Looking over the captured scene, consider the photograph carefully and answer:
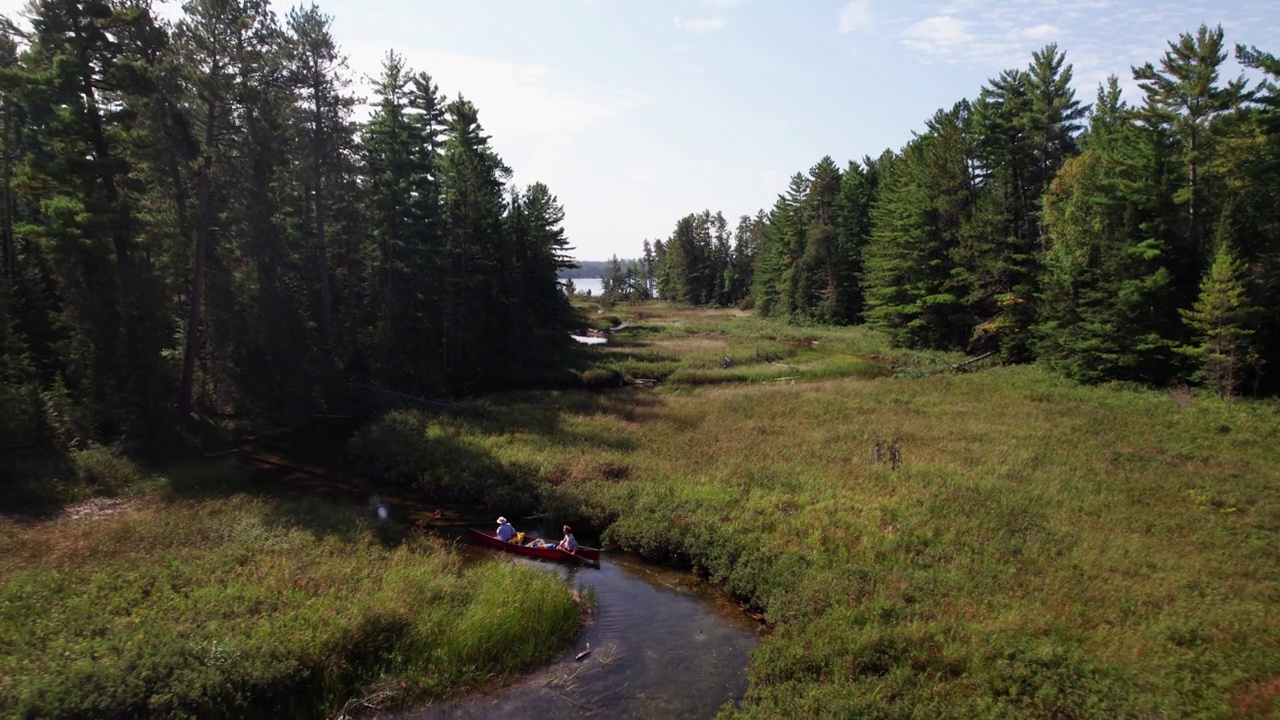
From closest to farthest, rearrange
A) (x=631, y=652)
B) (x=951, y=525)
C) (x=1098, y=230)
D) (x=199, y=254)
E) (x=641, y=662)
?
(x=641, y=662) → (x=631, y=652) → (x=951, y=525) → (x=199, y=254) → (x=1098, y=230)

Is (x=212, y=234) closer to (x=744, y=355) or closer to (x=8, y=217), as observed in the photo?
(x=8, y=217)

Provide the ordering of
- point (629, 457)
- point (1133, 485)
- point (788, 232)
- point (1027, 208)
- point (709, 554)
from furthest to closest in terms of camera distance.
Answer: point (788, 232) → point (1027, 208) → point (629, 457) → point (1133, 485) → point (709, 554)

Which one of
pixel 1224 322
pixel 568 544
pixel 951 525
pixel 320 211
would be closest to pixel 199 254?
pixel 320 211

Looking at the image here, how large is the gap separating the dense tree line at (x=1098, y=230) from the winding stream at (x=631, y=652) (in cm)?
2822

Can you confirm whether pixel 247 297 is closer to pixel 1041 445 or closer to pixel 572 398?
pixel 572 398

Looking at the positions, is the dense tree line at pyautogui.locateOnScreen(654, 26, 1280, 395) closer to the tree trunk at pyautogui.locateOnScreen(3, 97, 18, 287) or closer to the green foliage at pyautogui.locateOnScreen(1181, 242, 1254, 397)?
the green foliage at pyautogui.locateOnScreen(1181, 242, 1254, 397)

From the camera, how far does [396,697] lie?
38.2ft

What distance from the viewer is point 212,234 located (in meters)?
27.7

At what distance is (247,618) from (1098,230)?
43.7 metres

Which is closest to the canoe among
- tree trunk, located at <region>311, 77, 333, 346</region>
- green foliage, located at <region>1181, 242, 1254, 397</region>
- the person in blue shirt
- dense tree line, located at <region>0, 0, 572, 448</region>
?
the person in blue shirt

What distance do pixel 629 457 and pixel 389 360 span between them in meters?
18.4

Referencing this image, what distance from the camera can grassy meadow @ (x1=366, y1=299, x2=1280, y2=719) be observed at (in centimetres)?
1148

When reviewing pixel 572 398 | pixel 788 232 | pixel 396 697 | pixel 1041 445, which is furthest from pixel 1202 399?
pixel 788 232

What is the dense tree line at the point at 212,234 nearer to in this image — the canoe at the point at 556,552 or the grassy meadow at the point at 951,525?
the grassy meadow at the point at 951,525
